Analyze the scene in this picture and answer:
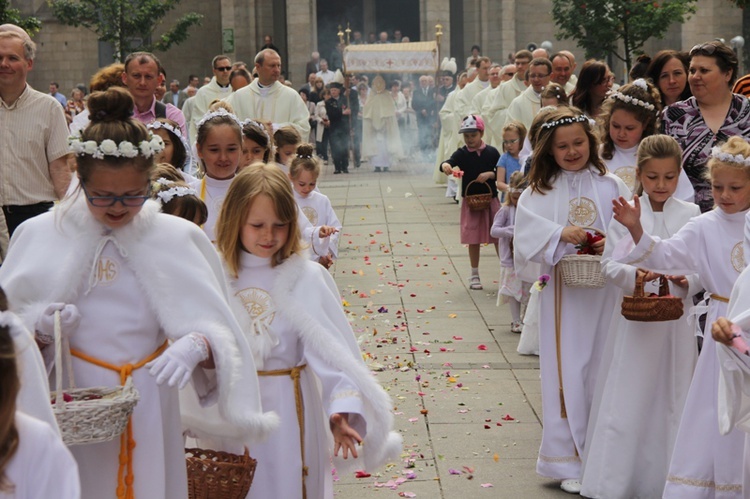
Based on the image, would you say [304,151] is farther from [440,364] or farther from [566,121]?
[566,121]

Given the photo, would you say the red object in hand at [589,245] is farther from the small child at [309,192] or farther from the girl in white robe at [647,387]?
the small child at [309,192]

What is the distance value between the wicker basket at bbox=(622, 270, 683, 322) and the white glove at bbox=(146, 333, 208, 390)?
2586 mm

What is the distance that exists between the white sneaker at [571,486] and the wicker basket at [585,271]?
1.04 m

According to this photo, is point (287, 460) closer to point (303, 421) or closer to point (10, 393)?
point (303, 421)

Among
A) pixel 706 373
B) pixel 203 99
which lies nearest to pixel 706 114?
pixel 706 373

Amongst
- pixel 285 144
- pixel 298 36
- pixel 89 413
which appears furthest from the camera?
pixel 298 36

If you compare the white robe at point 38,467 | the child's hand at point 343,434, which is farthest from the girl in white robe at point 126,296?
the white robe at point 38,467

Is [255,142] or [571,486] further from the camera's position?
[255,142]

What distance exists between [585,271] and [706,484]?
1247 millimetres

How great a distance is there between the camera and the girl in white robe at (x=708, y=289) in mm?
6230

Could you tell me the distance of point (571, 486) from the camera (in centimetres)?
689

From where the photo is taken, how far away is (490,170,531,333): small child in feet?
35.6

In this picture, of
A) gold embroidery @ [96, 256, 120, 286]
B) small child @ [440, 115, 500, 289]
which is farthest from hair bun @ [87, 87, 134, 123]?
small child @ [440, 115, 500, 289]

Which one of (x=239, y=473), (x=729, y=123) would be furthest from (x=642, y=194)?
(x=239, y=473)
